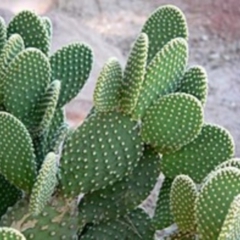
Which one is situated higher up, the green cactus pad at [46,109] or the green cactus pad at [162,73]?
the green cactus pad at [162,73]

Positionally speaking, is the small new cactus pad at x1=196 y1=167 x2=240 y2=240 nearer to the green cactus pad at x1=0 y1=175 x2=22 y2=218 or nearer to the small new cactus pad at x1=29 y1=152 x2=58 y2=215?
the small new cactus pad at x1=29 y1=152 x2=58 y2=215

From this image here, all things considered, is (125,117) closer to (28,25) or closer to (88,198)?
(88,198)

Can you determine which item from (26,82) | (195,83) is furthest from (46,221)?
(195,83)

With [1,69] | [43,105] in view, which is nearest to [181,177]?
[43,105]

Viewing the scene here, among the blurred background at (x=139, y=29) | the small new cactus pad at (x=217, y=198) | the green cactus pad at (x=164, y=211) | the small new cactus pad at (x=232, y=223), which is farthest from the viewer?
the blurred background at (x=139, y=29)

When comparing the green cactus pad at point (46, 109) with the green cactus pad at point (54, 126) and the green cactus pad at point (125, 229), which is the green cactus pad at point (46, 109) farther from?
the green cactus pad at point (125, 229)

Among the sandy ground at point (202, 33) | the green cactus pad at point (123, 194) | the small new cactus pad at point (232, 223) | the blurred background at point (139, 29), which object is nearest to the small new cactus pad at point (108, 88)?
the green cactus pad at point (123, 194)
